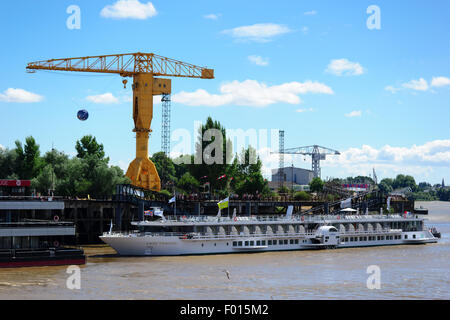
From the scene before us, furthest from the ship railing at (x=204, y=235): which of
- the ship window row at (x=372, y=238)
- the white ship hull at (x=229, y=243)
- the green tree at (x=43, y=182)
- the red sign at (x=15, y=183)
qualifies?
the green tree at (x=43, y=182)

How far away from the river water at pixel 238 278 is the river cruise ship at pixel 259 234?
222 centimetres

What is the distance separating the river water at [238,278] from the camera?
1614 inches

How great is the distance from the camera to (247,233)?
2739 inches

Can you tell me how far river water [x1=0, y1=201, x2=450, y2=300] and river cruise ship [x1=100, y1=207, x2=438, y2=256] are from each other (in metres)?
2.22

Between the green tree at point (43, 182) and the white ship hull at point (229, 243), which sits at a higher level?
the green tree at point (43, 182)

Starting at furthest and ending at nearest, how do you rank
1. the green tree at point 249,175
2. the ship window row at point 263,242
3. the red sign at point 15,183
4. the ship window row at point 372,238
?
1. the green tree at point 249,175
2. the ship window row at point 372,238
3. the ship window row at point 263,242
4. the red sign at point 15,183

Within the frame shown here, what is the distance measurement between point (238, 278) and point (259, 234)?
74.8 feet

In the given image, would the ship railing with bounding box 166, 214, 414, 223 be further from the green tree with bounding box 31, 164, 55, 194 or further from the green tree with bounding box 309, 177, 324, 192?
the green tree with bounding box 309, 177, 324, 192

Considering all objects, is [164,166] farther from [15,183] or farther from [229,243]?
[15,183]

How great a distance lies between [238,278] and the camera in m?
47.8

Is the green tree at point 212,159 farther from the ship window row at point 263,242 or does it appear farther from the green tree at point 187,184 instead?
the ship window row at point 263,242

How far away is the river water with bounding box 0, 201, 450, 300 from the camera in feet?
135

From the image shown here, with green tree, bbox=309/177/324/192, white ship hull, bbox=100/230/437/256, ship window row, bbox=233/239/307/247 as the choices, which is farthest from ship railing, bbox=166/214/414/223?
green tree, bbox=309/177/324/192

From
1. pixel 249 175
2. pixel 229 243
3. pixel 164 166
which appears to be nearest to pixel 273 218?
pixel 229 243
